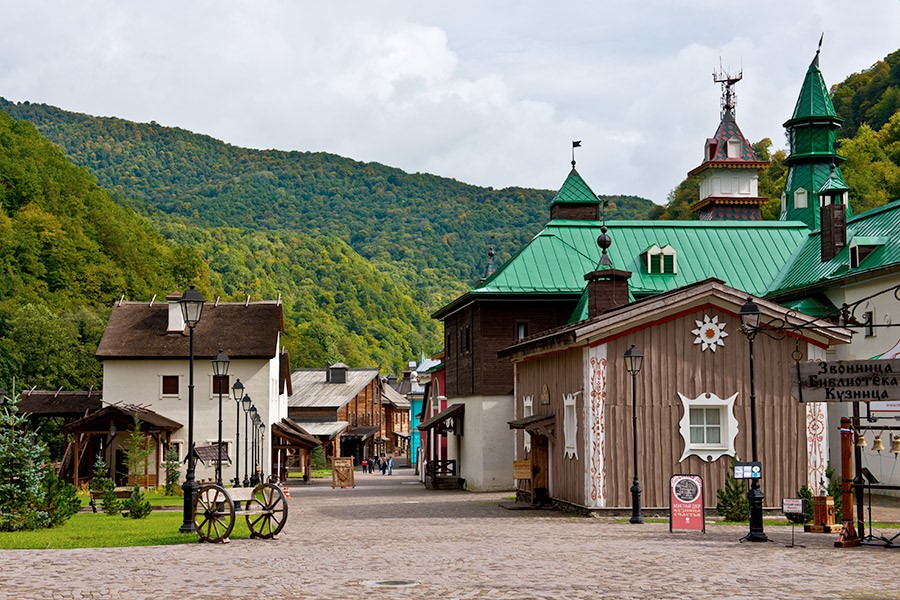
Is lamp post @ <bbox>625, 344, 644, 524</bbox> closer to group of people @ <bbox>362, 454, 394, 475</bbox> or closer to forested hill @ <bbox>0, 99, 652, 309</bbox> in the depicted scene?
group of people @ <bbox>362, 454, 394, 475</bbox>

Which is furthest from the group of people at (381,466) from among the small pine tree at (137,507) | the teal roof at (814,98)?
the small pine tree at (137,507)

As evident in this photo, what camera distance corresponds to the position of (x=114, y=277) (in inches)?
3322

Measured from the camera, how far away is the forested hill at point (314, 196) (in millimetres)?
148875

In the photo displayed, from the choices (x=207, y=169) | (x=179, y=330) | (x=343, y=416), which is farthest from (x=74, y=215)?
(x=207, y=169)

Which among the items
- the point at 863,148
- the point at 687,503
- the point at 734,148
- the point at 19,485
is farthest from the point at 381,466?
the point at 687,503

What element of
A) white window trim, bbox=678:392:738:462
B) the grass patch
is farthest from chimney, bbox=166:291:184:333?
white window trim, bbox=678:392:738:462

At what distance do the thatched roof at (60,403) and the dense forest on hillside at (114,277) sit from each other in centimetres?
1974

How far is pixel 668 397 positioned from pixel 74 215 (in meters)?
71.7

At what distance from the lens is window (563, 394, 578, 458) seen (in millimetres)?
26297

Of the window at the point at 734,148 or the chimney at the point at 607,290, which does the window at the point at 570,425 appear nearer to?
the chimney at the point at 607,290

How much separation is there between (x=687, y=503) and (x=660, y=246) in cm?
2239

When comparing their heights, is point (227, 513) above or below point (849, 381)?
below

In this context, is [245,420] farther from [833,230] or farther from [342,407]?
[342,407]

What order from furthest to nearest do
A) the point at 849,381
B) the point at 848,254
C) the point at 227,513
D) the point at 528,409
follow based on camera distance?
the point at 848,254
the point at 528,409
the point at 227,513
the point at 849,381
